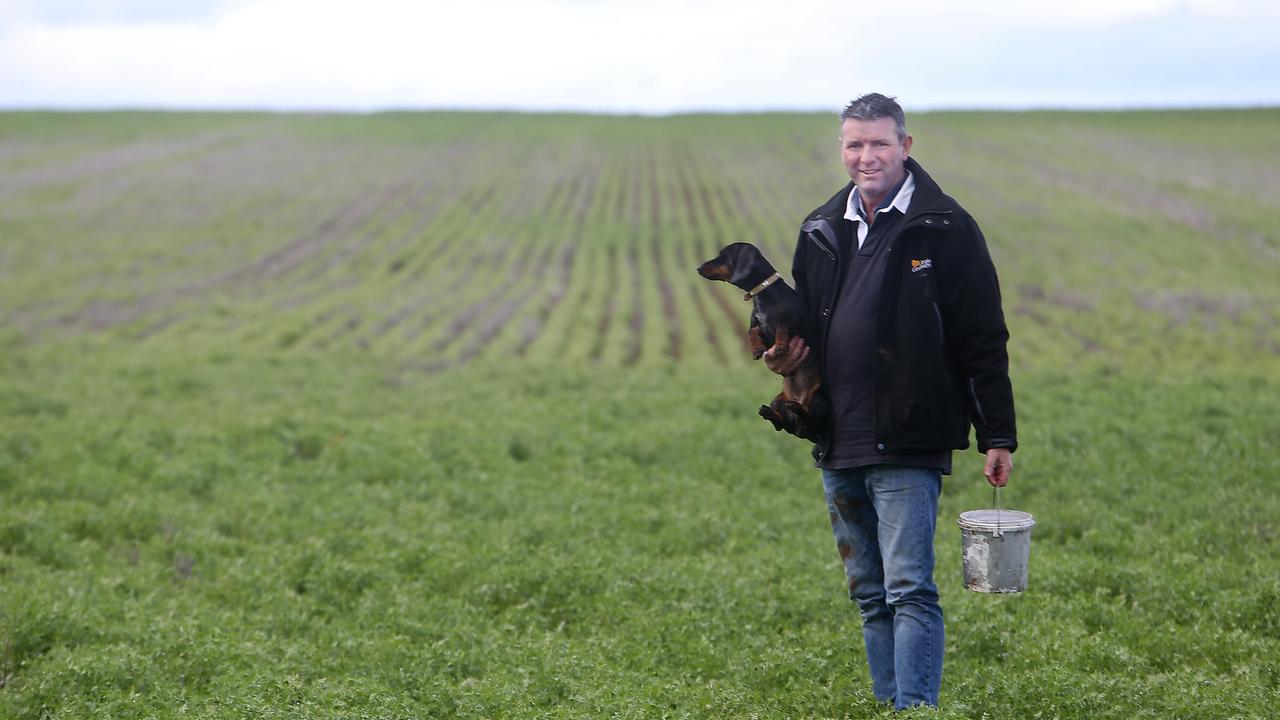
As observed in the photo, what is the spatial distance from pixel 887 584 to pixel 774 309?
1.56 meters

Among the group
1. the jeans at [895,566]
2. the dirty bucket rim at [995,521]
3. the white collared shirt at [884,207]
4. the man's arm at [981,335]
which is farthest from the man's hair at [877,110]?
the dirty bucket rim at [995,521]

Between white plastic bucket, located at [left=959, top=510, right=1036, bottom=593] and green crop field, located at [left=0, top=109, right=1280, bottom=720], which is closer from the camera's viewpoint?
white plastic bucket, located at [left=959, top=510, right=1036, bottom=593]

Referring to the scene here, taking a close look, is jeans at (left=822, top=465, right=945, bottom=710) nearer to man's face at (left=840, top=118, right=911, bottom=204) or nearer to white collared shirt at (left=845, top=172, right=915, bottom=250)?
white collared shirt at (left=845, top=172, right=915, bottom=250)

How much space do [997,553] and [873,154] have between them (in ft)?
7.21

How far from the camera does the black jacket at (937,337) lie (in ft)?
18.3

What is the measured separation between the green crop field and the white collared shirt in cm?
260

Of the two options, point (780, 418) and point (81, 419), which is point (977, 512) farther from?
point (81, 419)

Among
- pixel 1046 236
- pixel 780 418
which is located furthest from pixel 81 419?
pixel 1046 236

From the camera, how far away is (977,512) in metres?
6.13

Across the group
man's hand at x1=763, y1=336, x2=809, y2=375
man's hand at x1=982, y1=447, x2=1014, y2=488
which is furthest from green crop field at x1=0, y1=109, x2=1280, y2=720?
man's hand at x1=763, y1=336, x2=809, y2=375

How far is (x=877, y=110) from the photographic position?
5.68m

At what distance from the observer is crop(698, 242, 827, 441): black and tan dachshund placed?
19.3 ft

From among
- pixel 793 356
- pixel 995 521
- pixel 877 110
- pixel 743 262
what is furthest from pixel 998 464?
pixel 877 110

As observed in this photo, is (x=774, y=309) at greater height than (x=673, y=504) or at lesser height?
greater
